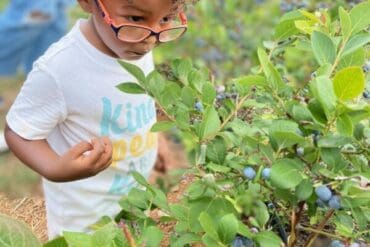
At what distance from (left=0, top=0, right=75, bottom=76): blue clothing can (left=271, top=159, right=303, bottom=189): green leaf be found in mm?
3200

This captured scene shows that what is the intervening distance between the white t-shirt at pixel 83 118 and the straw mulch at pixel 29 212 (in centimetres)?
4

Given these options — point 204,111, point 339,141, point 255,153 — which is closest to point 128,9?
point 204,111

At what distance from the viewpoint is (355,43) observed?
3.75ft

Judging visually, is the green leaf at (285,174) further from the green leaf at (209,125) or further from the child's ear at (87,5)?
the child's ear at (87,5)

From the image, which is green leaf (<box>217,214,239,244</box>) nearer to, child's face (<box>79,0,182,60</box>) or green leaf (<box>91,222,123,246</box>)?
green leaf (<box>91,222,123,246</box>)

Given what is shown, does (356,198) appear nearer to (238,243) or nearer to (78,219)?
(238,243)

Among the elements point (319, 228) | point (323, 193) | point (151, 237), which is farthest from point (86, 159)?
point (323, 193)

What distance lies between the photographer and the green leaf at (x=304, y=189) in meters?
1.06

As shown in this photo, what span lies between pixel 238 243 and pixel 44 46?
3353 millimetres

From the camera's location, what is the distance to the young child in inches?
61.7

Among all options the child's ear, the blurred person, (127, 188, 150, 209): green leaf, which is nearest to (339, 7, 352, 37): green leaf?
(127, 188, 150, 209): green leaf

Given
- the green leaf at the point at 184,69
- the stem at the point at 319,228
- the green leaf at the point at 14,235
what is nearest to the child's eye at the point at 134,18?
the green leaf at the point at 184,69

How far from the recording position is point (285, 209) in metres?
1.25

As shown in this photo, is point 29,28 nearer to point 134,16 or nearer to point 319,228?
point 134,16
